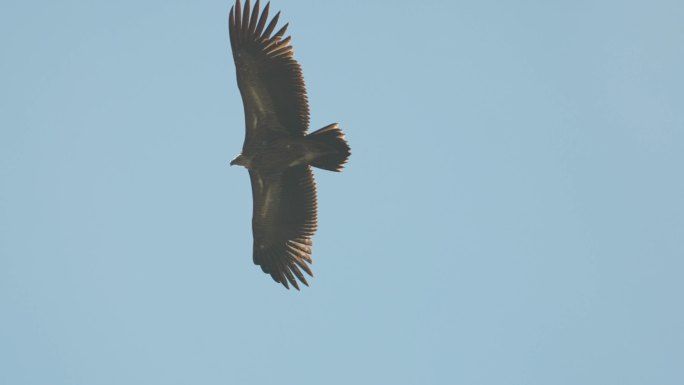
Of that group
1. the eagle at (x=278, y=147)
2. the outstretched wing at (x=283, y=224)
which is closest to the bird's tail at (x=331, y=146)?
the eagle at (x=278, y=147)

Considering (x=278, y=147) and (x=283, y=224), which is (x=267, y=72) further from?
A: (x=283, y=224)

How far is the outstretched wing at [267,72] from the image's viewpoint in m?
18.1

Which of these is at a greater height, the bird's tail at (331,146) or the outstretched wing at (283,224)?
the bird's tail at (331,146)

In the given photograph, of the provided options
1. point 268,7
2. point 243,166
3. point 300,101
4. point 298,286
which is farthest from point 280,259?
point 268,7

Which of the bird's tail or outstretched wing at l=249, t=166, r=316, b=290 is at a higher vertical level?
the bird's tail

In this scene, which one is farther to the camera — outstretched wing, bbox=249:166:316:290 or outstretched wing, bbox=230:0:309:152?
outstretched wing, bbox=249:166:316:290

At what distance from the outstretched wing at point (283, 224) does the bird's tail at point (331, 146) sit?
1107mm

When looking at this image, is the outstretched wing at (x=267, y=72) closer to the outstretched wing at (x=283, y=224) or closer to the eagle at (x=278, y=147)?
the eagle at (x=278, y=147)

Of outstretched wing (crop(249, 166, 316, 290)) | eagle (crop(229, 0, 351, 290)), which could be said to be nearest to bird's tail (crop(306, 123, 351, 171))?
eagle (crop(229, 0, 351, 290))

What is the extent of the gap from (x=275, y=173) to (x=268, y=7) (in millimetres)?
3305

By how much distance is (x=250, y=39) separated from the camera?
1809cm

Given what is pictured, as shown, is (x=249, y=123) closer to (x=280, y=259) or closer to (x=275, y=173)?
(x=275, y=173)

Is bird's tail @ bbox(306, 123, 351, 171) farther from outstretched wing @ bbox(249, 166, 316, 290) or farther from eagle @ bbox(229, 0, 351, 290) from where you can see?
outstretched wing @ bbox(249, 166, 316, 290)

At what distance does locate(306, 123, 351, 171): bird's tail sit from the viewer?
18.3 m
